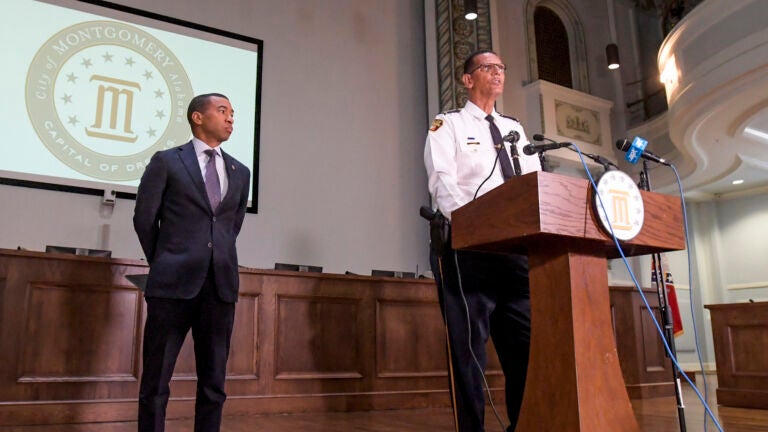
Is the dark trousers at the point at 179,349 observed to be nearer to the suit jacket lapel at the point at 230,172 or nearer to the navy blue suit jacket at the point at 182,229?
the navy blue suit jacket at the point at 182,229

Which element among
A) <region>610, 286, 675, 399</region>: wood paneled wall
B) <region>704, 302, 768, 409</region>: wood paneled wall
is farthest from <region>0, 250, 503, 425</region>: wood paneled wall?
<region>704, 302, 768, 409</region>: wood paneled wall

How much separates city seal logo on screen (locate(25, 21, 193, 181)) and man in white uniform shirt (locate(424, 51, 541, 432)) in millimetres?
2962

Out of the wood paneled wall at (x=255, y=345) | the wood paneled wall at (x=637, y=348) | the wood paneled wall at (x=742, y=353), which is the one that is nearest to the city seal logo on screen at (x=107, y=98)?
the wood paneled wall at (x=255, y=345)

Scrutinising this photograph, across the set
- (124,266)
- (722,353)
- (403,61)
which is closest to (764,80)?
(722,353)

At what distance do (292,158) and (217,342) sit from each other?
9.66 ft

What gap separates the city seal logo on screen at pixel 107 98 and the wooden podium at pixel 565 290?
11.1 feet

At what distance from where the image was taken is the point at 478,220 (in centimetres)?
158

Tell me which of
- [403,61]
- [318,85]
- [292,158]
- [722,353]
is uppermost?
[403,61]

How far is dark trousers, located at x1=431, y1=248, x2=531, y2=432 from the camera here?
1.82 metres

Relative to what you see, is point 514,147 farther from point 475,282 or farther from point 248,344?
point 248,344

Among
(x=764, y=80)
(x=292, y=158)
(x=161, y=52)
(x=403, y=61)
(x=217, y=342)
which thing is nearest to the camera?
(x=217, y=342)

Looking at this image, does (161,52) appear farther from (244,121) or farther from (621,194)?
(621,194)

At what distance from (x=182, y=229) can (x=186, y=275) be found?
0.16 meters

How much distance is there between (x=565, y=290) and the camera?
146 cm
